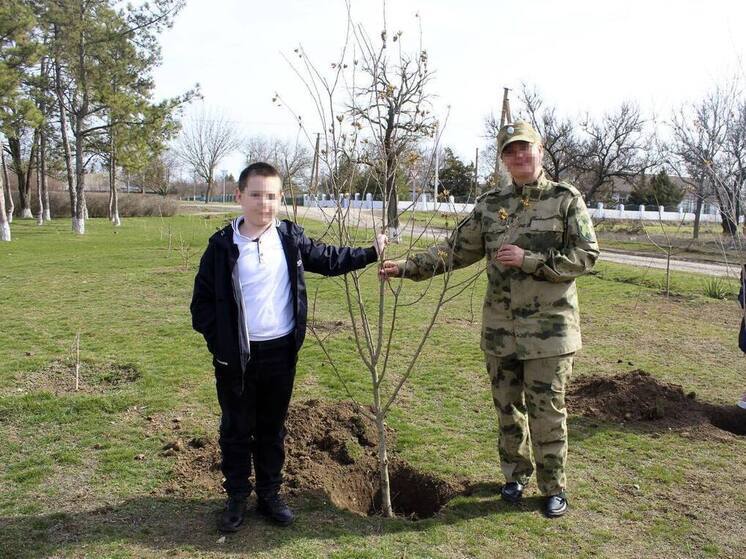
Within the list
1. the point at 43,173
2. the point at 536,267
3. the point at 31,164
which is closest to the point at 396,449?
the point at 536,267

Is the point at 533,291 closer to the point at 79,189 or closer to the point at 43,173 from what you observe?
the point at 79,189

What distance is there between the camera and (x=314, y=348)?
7137 mm

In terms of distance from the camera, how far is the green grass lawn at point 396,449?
302 cm

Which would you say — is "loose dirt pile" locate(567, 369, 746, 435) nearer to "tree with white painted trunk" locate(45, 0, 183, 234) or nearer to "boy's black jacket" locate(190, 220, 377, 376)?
"boy's black jacket" locate(190, 220, 377, 376)

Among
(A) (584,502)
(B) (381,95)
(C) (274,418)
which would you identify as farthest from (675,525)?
(B) (381,95)

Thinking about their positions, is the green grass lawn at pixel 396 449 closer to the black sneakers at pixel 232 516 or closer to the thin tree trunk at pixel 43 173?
the black sneakers at pixel 232 516

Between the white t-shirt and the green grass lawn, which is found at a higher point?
the white t-shirt

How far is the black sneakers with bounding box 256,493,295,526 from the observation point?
313 cm

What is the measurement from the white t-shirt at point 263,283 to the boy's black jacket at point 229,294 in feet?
0.13

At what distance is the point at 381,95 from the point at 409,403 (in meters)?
2.88

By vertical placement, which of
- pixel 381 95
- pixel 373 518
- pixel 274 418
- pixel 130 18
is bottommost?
pixel 373 518

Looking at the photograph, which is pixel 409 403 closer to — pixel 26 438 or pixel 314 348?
pixel 314 348

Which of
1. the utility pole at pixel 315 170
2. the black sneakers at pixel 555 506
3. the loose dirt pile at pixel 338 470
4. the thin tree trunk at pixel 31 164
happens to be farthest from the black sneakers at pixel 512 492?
the thin tree trunk at pixel 31 164

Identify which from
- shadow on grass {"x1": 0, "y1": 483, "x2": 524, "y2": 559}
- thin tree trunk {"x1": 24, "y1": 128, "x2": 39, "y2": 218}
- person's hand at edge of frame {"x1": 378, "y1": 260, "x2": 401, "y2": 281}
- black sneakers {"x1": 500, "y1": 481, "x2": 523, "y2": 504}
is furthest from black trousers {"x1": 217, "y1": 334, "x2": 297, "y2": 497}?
thin tree trunk {"x1": 24, "y1": 128, "x2": 39, "y2": 218}
